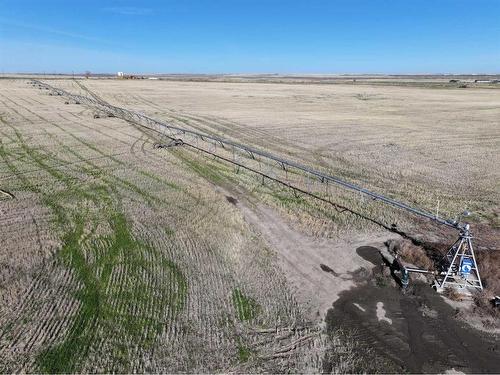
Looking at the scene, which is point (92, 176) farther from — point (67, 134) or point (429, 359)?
point (429, 359)

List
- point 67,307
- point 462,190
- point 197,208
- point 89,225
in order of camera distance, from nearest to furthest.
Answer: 1. point 67,307
2. point 89,225
3. point 197,208
4. point 462,190

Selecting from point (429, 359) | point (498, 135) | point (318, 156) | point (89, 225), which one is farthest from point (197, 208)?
point (498, 135)

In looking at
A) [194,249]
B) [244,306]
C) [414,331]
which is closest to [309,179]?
[194,249]

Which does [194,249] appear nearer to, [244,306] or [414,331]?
[244,306]

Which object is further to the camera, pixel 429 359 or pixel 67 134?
pixel 67 134

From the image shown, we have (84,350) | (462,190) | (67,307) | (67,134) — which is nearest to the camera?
(84,350)

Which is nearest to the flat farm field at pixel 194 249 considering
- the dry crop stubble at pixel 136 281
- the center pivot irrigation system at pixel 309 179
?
→ the dry crop stubble at pixel 136 281
